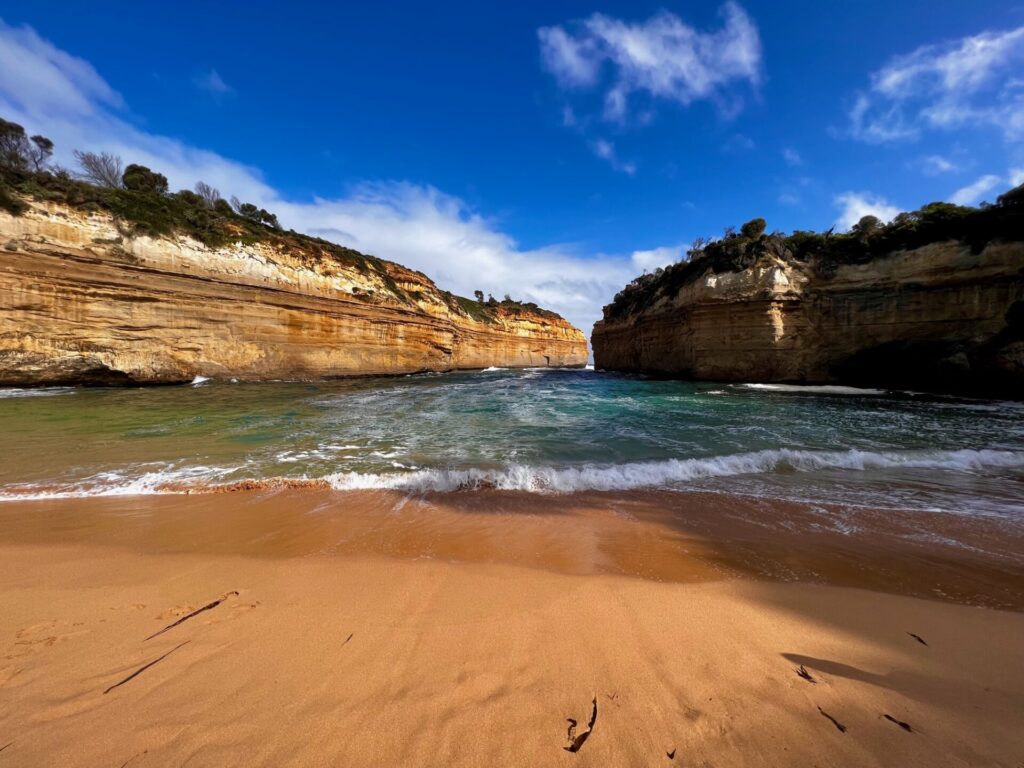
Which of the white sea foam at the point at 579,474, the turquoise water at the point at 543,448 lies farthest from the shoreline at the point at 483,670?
the turquoise water at the point at 543,448

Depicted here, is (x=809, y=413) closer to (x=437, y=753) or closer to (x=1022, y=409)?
(x=1022, y=409)

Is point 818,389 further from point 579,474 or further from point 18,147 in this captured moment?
point 18,147

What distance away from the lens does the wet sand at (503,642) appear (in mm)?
1362

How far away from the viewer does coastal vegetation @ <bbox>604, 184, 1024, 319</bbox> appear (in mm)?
13039

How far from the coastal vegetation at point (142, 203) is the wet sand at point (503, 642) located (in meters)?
19.8

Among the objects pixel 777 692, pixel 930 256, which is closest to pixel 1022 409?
pixel 930 256

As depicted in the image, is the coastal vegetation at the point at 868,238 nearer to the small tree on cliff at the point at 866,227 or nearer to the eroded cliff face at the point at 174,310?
the small tree on cliff at the point at 866,227

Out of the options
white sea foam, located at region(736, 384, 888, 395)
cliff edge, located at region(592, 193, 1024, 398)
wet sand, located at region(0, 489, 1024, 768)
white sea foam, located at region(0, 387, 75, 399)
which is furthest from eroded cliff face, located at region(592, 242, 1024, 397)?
white sea foam, located at region(0, 387, 75, 399)

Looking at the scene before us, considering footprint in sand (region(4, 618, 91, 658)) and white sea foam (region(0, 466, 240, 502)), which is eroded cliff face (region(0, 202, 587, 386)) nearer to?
white sea foam (region(0, 466, 240, 502))

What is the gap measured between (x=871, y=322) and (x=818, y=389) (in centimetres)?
361

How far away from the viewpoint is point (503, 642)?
6.31ft

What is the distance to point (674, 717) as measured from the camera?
4.83 feet

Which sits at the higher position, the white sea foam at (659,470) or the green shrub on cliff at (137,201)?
the green shrub on cliff at (137,201)

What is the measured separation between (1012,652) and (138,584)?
17.3 feet
